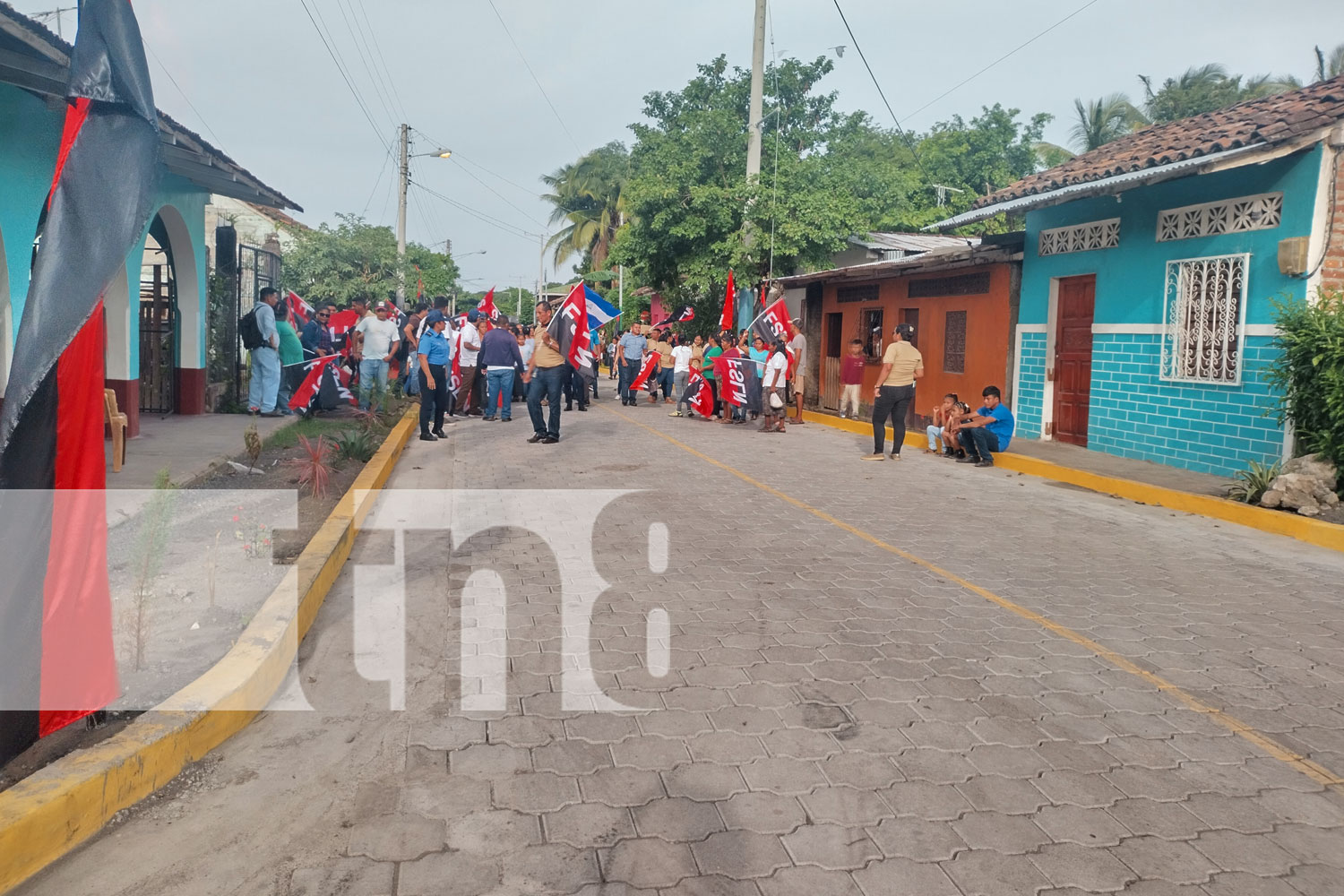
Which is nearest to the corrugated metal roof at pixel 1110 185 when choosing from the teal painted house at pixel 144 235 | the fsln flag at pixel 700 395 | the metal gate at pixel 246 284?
the fsln flag at pixel 700 395

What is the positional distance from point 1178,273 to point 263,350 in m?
12.5

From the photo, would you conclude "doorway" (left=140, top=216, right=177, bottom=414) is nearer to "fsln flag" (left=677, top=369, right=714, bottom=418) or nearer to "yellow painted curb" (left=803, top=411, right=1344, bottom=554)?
"fsln flag" (left=677, top=369, right=714, bottom=418)

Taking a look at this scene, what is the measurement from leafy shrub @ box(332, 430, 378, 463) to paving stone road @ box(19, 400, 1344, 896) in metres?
3.57

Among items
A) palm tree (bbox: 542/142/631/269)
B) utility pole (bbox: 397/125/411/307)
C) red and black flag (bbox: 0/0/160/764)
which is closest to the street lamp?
utility pole (bbox: 397/125/411/307)

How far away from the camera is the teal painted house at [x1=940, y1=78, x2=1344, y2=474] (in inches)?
401

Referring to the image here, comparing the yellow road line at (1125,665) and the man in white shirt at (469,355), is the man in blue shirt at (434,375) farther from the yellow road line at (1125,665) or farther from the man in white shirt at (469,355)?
the yellow road line at (1125,665)

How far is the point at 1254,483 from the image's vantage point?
9.68m

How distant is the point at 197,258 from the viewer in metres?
14.5

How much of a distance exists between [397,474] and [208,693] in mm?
7217

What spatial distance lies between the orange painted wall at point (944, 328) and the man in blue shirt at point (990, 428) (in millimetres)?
2641

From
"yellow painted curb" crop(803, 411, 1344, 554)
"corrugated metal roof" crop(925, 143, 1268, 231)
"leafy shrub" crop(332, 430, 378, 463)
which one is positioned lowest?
"yellow painted curb" crop(803, 411, 1344, 554)

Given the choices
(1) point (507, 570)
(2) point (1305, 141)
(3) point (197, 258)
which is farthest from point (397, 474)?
(2) point (1305, 141)

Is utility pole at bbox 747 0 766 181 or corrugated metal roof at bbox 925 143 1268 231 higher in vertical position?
utility pole at bbox 747 0 766 181

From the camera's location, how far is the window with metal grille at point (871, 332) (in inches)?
787
